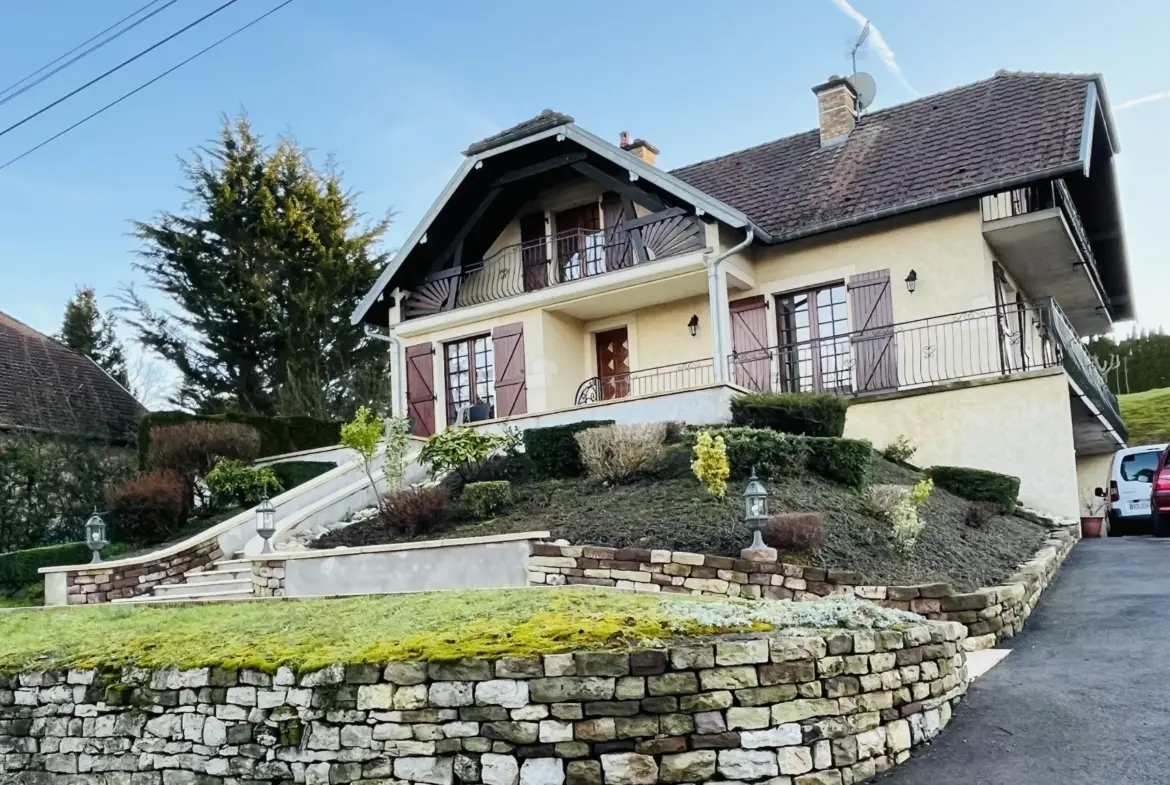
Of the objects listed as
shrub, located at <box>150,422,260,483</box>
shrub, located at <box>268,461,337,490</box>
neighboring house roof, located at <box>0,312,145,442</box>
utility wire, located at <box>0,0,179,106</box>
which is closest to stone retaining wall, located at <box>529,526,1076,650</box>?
utility wire, located at <box>0,0,179,106</box>

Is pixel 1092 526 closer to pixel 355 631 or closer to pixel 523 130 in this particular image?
pixel 523 130

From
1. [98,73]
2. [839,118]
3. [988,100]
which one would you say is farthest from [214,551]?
[988,100]

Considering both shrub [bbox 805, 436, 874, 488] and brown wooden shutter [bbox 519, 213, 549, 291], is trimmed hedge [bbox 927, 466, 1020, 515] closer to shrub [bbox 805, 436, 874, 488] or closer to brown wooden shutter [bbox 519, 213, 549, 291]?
shrub [bbox 805, 436, 874, 488]

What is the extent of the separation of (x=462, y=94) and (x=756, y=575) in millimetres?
6649

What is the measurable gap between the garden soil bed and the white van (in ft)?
16.9

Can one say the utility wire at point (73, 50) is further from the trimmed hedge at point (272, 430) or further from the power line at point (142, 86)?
the trimmed hedge at point (272, 430)

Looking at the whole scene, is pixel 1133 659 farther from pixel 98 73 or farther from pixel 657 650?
pixel 98 73

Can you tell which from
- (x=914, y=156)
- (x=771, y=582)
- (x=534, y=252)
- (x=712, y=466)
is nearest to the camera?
(x=771, y=582)

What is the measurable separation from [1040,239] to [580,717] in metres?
14.0

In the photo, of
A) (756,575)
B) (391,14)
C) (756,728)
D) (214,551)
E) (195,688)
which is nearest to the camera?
(756,728)

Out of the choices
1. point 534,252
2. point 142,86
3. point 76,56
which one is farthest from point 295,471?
point 76,56

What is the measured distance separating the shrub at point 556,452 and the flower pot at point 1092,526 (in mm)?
9102

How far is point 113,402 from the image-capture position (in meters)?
23.5

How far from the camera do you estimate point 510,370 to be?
18.0 m
